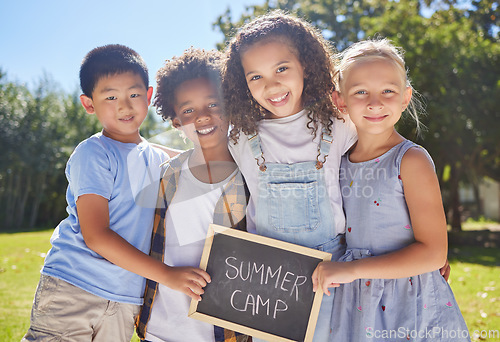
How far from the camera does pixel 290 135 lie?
2.28m

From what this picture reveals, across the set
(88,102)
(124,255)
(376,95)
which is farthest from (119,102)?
(376,95)

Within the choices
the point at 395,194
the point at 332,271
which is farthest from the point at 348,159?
the point at 332,271

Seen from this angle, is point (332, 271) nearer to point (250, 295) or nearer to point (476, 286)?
point (250, 295)

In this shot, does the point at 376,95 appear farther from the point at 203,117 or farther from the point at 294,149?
the point at 203,117

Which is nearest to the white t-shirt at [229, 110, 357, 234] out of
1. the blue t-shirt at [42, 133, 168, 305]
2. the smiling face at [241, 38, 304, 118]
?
the smiling face at [241, 38, 304, 118]

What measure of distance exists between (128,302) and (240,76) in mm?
1385

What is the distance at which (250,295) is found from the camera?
213cm

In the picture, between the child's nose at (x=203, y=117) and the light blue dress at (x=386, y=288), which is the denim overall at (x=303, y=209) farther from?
the child's nose at (x=203, y=117)

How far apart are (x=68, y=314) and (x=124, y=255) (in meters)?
0.45

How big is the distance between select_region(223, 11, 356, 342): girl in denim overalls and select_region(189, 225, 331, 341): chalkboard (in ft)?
0.41

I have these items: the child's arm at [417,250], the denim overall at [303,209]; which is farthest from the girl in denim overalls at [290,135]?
the child's arm at [417,250]

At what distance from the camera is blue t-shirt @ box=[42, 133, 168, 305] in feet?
7.29

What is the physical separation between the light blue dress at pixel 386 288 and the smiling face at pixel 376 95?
0.16m

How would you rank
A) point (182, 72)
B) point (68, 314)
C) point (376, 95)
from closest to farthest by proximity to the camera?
point (376, 95), point (68, 314), point (182, 72)
